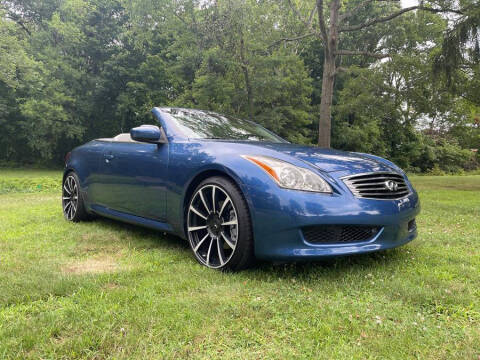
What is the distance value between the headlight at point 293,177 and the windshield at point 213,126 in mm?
963

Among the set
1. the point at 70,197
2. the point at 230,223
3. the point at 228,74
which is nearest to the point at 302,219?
the point at 230,223

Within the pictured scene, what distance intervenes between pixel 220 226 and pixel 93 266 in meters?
1.03

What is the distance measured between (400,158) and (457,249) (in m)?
29.5

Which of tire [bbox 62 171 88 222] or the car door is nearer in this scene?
the car door

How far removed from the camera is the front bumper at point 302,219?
8.01 feet

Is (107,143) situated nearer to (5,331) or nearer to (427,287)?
(5,331)

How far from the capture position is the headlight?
8.33 ft

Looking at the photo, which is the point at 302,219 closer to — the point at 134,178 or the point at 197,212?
the point at 197,212

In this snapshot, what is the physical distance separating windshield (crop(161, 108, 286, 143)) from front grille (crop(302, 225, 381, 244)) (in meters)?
1.39

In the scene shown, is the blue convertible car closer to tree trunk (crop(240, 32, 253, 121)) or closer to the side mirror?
the side mirror

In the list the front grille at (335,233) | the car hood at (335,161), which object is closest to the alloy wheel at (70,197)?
the car hood at (335,161)

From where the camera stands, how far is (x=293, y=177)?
2580 mm

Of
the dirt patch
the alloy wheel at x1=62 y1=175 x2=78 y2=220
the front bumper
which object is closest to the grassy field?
the dirt patch

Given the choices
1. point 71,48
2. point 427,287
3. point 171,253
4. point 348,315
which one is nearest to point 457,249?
point 427,287
